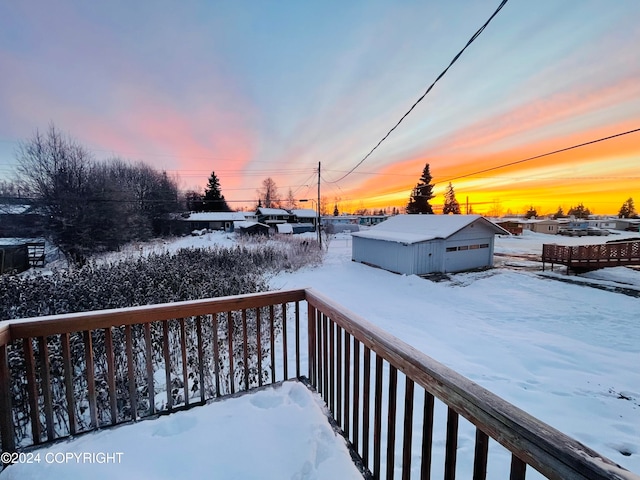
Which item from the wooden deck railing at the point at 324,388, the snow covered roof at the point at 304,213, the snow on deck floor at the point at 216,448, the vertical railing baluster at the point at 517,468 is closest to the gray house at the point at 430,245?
the wooden deck railing at the point at 324,388

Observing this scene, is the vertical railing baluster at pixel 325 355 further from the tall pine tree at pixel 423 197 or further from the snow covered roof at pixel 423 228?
the tall pine tree at pixel 423 197

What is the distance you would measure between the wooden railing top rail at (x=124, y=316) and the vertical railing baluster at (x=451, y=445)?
4.83 feet

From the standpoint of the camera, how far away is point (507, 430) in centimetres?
74

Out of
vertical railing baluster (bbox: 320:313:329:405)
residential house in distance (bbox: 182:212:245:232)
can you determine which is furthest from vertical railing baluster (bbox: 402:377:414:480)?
residential house in distance (bbox: 182:212:245:232)

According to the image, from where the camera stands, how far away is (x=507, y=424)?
2.42 feet

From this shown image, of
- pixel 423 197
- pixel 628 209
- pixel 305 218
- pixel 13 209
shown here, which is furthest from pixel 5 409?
pixel 628 209

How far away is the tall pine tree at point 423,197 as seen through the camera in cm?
3038

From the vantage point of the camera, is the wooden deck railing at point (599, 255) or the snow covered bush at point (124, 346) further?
the wooden deck railing at point (599, 255)

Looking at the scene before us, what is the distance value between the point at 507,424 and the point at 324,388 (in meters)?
1.64

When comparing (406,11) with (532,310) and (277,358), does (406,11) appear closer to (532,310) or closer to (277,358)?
(277,358)

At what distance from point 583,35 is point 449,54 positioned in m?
1.82

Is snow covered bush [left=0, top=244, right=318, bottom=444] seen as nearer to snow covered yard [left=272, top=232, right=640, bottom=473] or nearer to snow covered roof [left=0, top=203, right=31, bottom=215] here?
snow covered yard [left=272, top=232, right=640, bottom=473]

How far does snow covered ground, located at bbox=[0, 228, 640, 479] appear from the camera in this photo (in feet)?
5.60

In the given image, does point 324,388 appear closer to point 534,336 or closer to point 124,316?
point 124,316
